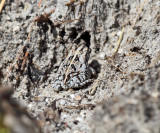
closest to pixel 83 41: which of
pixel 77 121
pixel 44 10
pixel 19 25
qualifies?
pixel 44 10

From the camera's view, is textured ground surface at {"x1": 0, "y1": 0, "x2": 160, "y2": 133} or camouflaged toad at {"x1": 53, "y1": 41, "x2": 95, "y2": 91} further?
camouflaged toad at {"x1": 53, "y1": 41, "x2": 95, "y2": 91}

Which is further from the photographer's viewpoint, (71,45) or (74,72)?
(71,45)

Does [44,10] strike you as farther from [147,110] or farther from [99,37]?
[147,110]

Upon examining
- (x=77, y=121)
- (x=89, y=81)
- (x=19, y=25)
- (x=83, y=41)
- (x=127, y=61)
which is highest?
(x=19, y=25)

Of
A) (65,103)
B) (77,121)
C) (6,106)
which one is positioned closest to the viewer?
(6,106)
